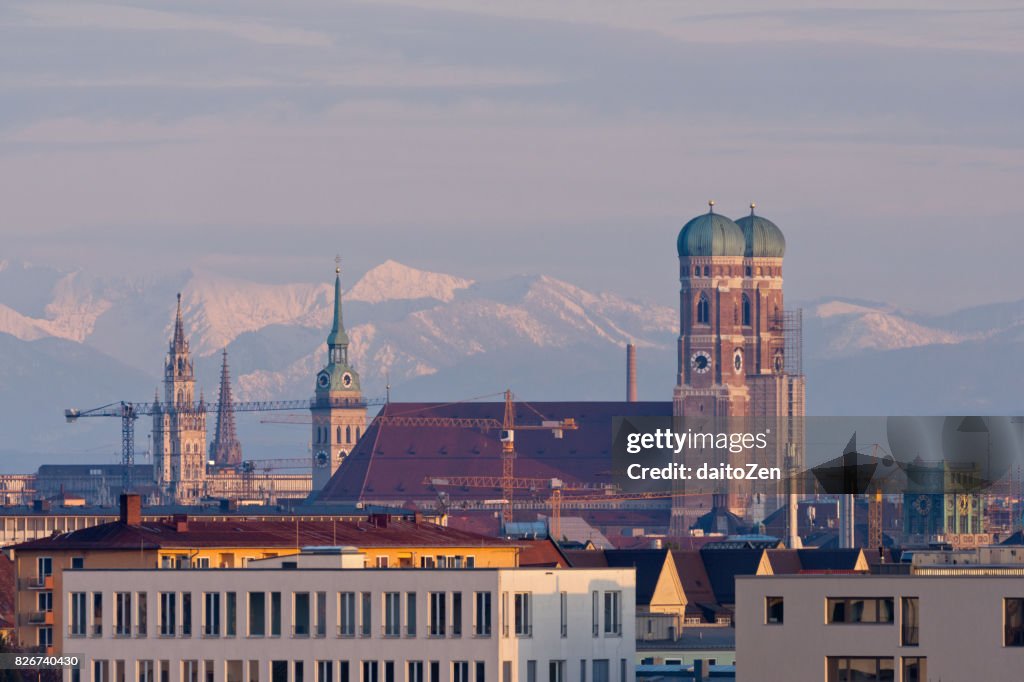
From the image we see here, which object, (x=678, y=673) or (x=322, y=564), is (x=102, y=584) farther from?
(x=678, y=673)

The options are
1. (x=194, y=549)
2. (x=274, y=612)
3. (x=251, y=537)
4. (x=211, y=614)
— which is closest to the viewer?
(x=274, y=612)

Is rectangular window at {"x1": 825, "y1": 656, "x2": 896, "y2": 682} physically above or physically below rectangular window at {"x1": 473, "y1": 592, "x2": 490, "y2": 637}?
below

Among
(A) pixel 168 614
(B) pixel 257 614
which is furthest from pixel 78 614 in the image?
(B) pixel 257 614

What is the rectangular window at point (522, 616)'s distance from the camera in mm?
Result: 77750

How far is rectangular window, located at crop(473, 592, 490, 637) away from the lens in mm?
76688

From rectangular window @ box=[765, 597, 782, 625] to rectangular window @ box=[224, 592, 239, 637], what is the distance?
45.8ft

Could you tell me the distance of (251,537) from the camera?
98312 millimetres

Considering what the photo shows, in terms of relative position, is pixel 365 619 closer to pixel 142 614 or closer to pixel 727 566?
pixel 142 614

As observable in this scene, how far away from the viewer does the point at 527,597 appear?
78.1 m

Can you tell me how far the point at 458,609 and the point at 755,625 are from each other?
9378mm

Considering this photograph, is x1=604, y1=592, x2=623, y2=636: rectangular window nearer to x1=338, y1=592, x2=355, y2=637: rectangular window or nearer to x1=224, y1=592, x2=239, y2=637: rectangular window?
x1=338, y1=592, x2=355, y2=637: rectangular window

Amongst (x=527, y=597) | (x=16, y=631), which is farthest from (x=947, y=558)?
(x=16, y=631)

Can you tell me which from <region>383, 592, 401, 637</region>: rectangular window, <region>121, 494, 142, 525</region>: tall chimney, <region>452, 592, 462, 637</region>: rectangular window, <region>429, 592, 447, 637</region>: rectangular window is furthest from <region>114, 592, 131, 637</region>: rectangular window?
<region>121, 494, 142, 525</region>: tall chimney

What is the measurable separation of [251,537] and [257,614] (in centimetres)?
2096
